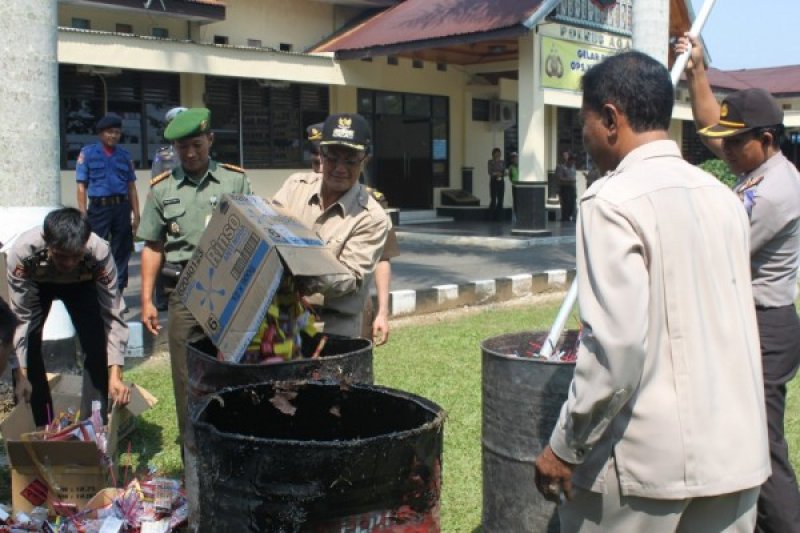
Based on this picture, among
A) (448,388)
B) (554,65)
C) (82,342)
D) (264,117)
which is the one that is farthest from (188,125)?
(264,117)

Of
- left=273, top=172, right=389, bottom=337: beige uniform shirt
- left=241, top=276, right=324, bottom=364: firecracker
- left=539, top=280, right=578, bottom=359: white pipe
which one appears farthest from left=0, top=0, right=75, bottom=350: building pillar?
left=539, top=280, right=578, bottom=359: white pipe

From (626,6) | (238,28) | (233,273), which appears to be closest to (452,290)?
(233,273)

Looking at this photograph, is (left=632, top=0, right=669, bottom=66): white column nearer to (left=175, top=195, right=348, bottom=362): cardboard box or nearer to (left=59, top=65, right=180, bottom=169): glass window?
(left=175, top=195, right=348, bottom=362): cardboard box

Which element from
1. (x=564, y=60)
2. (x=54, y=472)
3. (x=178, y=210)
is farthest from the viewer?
(x=564, y=60)

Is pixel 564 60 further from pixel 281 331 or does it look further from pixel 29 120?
pixel 281 331

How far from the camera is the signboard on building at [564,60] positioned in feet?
50.7

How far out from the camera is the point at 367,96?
739 inches

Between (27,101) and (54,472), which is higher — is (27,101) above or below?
above

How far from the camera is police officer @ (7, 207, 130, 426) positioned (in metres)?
4.30

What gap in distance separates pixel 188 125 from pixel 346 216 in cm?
103

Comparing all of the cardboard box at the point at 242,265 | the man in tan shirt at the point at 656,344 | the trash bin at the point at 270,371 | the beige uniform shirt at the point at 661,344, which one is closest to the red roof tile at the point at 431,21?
the cardboard box at the point at 242,265

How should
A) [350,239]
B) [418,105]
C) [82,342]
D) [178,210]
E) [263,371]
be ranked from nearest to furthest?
[263,371] < [350,239] < [178,210] < [82,342] < [418,105]

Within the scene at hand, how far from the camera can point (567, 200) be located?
68.6ft

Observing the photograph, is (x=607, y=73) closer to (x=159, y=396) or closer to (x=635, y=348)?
(x=635, y=348)
